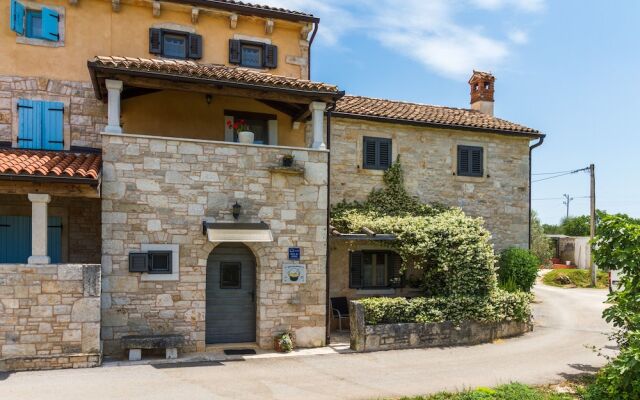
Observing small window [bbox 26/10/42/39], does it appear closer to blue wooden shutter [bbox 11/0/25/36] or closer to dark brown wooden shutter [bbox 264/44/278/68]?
blue wooden shutter [bbox 11/0/25/36]

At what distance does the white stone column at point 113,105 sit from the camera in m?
11.0

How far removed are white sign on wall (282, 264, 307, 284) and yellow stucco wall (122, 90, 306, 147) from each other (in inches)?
174

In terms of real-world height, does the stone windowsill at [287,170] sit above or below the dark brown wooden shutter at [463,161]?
below

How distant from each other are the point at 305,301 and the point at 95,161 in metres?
6.18

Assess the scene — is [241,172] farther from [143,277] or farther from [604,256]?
[604,256]

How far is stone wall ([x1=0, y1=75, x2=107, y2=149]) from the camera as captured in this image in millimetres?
12641

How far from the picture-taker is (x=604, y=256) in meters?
10.3

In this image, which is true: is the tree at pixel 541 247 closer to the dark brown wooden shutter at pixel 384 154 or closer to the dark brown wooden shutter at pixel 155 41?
the dark brown wooden shutter at pixel 384 154

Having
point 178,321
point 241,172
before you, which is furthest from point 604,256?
point 178,321

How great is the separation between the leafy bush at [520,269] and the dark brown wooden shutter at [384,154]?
5486mm

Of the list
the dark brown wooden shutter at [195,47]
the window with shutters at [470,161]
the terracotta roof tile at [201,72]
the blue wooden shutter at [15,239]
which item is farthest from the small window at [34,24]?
the window with shutters at [470,161]

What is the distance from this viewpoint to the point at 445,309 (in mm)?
13086

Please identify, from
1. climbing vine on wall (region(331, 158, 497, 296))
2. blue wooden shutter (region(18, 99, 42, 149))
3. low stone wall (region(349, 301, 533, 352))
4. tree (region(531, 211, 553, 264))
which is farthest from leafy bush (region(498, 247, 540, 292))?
tree (region(531, 211, 553, 264))

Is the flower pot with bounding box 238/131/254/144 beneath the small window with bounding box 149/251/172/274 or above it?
above
